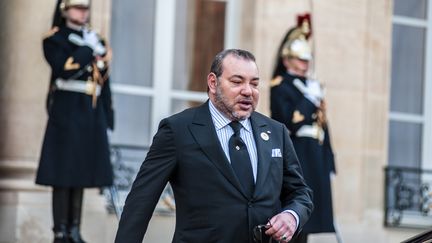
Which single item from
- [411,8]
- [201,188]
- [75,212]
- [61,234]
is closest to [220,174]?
[201,188]

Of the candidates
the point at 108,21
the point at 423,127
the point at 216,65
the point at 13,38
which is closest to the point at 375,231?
the point at 423,127

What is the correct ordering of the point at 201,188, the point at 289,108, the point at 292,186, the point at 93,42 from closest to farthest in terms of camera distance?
the point at 201,188, the point at 292,186, the point at 93,42, the point at 289,108

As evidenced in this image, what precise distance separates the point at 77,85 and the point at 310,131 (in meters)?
1.98

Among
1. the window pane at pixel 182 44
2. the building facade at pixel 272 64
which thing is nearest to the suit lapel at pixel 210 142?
the building facade at pixel 272 64

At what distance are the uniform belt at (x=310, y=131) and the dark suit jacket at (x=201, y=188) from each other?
4.02 metres

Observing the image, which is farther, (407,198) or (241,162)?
(407,198)

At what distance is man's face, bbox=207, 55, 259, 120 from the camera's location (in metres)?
4.88

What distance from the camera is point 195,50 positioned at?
11.0 metres

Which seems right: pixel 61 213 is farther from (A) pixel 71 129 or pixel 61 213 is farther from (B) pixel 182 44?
(B) pixel 182 44

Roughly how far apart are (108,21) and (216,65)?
201 inches

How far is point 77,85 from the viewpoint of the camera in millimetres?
8523

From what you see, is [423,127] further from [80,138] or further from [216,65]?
[216,65]

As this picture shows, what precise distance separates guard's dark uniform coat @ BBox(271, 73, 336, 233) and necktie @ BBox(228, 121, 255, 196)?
398cm

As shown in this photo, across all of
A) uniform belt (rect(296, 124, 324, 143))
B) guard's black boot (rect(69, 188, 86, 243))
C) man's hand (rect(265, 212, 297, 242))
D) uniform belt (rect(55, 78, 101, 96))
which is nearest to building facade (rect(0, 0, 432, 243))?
uniform belt (rect(296, 124, 324, 143))
